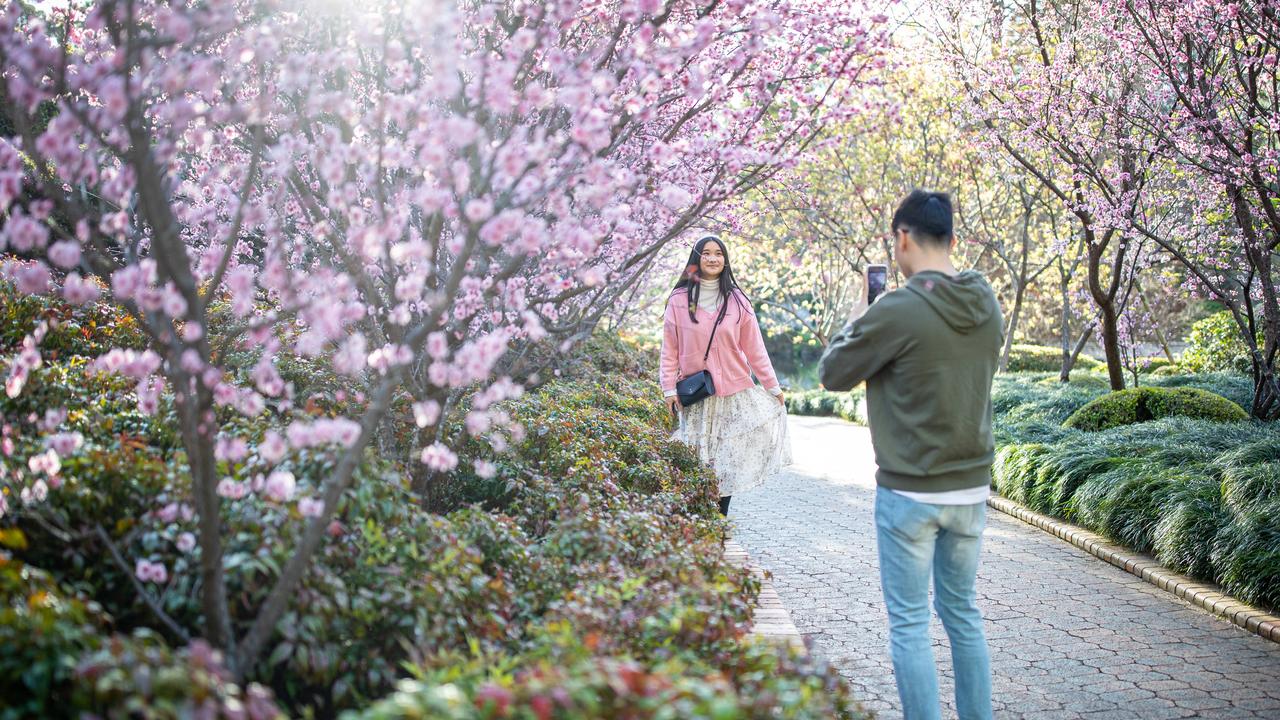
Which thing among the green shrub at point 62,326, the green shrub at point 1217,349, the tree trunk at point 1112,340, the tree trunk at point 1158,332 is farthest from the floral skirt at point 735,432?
the tree trunk at point 1158,332

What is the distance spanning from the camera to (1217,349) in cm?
1902

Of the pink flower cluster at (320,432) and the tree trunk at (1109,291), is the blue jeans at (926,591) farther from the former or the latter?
the tree trunk at (1109,291)

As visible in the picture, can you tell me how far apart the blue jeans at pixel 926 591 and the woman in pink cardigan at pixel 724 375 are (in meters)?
2.90

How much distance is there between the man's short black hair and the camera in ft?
10.7

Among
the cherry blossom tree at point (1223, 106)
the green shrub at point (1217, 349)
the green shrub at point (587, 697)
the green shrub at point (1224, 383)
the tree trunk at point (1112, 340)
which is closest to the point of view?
the green shrub at point (587, 697)

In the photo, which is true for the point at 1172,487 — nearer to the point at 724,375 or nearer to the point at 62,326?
the point at 724,375

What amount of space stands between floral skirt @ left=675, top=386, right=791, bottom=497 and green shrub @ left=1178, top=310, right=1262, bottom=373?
565 inches

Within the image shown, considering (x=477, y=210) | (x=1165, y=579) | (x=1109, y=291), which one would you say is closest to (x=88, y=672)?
(x=477, y=210)

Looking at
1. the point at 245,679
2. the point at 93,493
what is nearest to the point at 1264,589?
the point at 245,679

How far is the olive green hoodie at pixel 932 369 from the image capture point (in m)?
3.17

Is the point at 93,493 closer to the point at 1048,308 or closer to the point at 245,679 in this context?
the point at 245,679

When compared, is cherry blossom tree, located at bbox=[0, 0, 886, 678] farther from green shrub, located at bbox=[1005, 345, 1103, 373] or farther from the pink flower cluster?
green shrub, located at bbox=[1005, 345, 1103, 373]

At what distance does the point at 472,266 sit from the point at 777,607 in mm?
2278

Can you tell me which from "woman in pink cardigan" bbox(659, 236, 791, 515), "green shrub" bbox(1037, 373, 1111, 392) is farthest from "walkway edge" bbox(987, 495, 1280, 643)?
"green shrub" bbox(1037, 373, 1111, 392)
